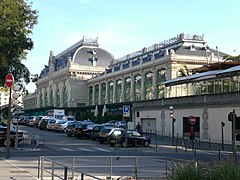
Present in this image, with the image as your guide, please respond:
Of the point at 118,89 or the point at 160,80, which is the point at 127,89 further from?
the point at 160,80

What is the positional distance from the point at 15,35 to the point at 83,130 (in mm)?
13573

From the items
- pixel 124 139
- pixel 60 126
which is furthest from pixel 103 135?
pixel 60 126

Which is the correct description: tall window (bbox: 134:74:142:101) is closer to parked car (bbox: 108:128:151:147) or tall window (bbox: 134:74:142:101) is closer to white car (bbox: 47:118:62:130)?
white car (bbox: 47:118:62:130)

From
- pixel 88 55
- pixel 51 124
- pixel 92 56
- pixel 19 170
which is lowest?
pixel 19 170

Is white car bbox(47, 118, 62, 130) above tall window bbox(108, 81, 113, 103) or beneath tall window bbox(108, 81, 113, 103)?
beneath

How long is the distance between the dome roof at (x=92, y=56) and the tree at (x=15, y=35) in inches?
3367

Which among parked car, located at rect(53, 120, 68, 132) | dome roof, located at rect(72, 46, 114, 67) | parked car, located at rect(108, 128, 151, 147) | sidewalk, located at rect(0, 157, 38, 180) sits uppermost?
dome roof, located at rect(72, 46, 114, 67)

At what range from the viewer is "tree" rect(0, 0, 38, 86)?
29422mm

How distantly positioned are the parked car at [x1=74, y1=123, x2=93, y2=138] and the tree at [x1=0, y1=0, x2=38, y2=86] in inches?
340

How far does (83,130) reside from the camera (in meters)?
41.2

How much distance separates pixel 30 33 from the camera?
3309 cm

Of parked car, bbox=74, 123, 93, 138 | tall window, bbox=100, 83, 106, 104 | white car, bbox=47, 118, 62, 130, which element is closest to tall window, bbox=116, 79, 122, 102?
tall window, bbox=100, 83, 106, 104

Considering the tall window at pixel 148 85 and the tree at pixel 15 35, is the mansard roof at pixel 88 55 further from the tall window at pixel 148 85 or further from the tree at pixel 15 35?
the tree at pixel 15 35

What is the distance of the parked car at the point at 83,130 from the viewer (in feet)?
135
